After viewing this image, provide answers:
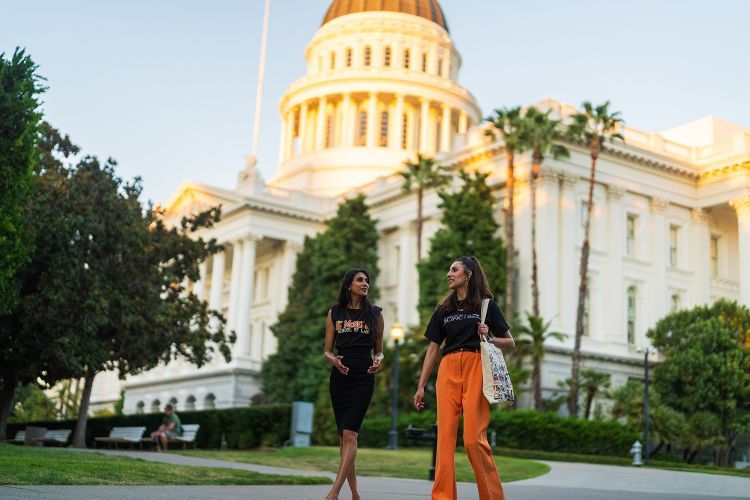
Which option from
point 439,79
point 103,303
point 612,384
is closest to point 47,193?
point 103,303

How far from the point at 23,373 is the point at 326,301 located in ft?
79.3

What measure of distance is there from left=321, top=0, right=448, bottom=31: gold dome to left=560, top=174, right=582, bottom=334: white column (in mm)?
38277

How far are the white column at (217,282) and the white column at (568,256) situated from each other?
81.1 ft

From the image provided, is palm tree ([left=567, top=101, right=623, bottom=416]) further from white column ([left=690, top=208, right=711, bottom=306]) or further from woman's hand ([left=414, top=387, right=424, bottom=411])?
woman's hand ([left=414, top=387, right=424, bottom=411])

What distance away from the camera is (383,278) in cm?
5681

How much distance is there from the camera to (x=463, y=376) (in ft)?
27.3

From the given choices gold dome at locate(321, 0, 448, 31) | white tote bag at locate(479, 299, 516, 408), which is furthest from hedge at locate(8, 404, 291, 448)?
gold dome at locate(321, 0, 448, 31)

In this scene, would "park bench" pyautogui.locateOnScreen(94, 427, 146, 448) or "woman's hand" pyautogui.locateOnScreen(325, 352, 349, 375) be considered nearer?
"woman's hand" pyautogui.locateOnScreen(325, 352, 349, 375)

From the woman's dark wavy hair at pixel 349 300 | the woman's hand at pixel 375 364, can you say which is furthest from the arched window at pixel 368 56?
the woman's hand at pixel 375 364

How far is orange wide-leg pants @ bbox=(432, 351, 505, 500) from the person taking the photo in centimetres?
801

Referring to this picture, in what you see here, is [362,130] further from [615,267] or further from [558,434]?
[558,434]

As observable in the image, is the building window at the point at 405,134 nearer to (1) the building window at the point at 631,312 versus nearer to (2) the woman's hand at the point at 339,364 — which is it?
(1) the building window at the point at 631,312

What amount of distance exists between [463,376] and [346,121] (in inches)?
2648

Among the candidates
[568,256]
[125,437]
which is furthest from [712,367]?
[125,437]
